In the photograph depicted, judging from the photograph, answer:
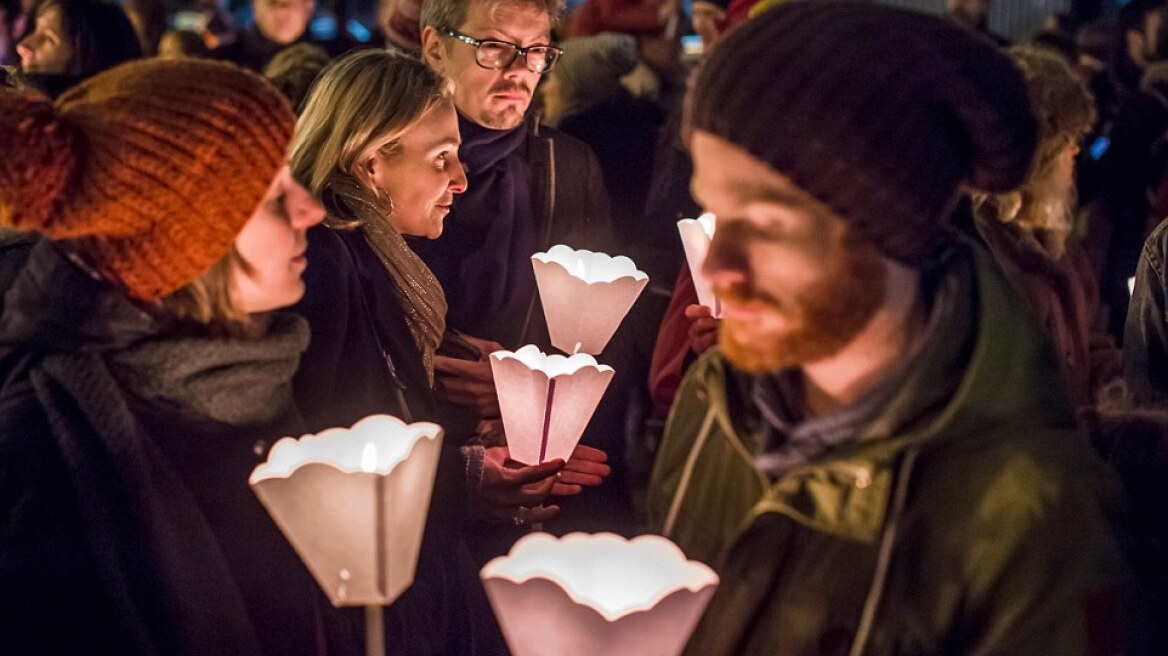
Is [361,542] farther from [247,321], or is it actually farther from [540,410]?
[540,410]

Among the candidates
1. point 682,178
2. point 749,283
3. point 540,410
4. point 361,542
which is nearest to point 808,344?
point 749,283

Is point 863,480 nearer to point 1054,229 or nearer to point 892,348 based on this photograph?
point 892,348

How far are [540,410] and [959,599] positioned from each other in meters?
1.10

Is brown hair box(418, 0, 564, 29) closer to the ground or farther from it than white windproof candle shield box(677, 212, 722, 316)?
farther from it

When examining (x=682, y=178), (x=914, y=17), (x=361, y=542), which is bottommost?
(x=682, y=178)

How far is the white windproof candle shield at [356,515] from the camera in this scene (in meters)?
1.85

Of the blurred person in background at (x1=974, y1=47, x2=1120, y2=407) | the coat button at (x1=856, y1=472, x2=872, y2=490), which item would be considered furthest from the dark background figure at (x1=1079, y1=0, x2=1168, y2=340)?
the coat button at (x1=856, y1=472, x2=872, y2=490)

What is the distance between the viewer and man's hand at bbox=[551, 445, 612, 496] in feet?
9.43

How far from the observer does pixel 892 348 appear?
1824 millimetres

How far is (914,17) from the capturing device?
1.79 m

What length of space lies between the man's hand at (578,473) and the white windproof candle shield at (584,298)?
239 mm

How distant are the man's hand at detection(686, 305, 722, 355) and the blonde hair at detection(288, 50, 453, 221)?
860 mm

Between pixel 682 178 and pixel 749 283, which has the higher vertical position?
pixel 749 283

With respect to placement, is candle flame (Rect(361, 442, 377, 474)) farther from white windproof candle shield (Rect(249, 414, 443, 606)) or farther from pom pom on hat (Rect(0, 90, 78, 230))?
pom pom on hat (Rect(0, 90, 78, 230))
